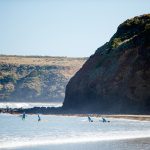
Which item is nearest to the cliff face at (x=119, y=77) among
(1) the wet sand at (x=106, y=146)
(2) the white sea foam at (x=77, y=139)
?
(2) the white sea foam at (x=77, y=139)

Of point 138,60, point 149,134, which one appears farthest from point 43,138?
point 138,60

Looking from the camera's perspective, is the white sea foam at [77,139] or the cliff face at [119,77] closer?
the white sea foam at [77,139]

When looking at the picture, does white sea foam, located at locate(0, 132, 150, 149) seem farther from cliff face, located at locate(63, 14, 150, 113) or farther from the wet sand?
cliff face, located at locate(63, 14, 150, 113)

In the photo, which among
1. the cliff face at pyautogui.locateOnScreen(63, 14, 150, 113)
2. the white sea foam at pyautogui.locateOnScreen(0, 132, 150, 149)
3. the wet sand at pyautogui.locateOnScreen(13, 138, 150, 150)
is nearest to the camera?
the wet sand at pyautogui.locateOnScreen(13, 138, 150, 150)

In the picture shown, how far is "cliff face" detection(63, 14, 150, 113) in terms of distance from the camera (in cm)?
6938

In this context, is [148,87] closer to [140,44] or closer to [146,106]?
[146,106]

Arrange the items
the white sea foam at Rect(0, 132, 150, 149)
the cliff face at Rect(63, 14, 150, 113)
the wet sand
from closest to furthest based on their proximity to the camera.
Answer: the wet sand
the white sea foam at Rect(0, 132, 150, 149)
the cliff face at Rect(63, 14, 150, 113)

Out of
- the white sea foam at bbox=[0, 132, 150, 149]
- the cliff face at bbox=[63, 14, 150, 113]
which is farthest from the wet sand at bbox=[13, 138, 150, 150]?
the cliff face at bbox=[63, 14, 150, 113]

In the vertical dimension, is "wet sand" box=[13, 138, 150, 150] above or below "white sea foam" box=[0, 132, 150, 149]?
above

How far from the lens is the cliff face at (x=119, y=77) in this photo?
69.4 m

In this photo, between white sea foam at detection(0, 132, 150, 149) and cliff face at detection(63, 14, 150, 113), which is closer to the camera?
white sea foam at detection(0, 132, 150, 149)

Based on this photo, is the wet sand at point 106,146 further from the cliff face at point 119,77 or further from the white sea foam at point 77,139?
the cliff face at point 119,77

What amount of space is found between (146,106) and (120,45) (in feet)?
51.4

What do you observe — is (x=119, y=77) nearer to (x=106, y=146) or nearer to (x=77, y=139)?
(x=77, y=139)
